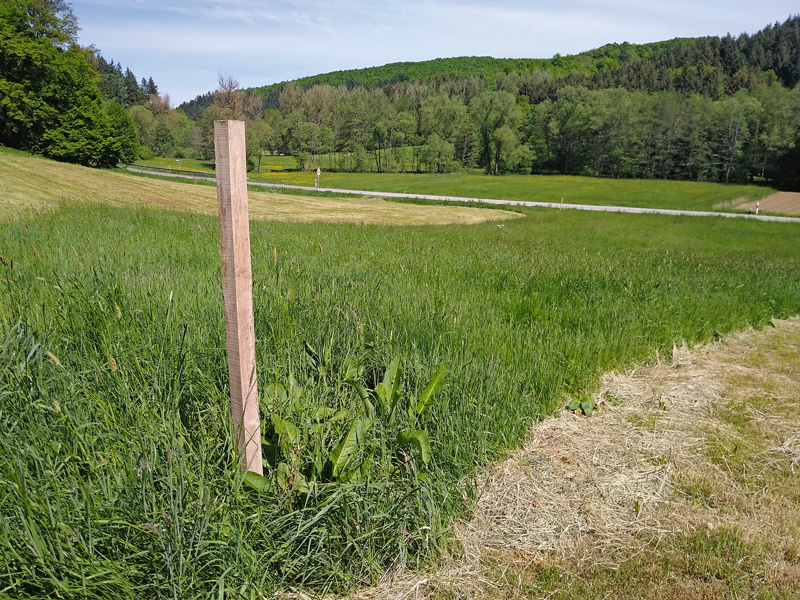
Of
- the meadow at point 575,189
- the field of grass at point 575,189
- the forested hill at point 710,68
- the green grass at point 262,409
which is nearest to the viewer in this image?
the green grass at point 262,409

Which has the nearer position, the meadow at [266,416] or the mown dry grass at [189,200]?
the meadow at [266,416]

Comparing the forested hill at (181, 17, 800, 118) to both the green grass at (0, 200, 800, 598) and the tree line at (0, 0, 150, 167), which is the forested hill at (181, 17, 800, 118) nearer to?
the tree line at (0, 0, 150, 167)

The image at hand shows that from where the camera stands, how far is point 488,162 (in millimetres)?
86438

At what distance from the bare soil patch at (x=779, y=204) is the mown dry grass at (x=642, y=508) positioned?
39.3 m

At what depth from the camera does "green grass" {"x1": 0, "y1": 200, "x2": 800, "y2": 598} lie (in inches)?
80.4

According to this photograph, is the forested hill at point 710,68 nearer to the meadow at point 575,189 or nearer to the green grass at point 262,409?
the meadow at point 575,189

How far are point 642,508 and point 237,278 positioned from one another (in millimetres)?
2772

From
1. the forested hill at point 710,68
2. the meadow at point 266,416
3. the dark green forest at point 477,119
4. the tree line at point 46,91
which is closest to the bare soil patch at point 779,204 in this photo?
the dark green forest at point 477,119

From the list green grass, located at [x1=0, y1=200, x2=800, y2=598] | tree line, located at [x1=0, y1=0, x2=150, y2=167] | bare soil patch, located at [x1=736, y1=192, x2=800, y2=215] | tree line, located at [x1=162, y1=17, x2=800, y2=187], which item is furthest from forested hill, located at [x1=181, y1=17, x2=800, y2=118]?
green grass, located at [x1=0, y1=200, x2=800, y2=598]

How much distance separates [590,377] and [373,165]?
86.8m

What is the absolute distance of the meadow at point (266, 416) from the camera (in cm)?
205

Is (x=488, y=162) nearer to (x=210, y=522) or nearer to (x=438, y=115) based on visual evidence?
(x=438, y=115)

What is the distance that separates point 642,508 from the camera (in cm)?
324

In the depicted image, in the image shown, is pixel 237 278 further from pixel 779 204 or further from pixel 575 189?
pixel 575 189
